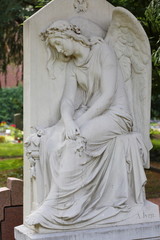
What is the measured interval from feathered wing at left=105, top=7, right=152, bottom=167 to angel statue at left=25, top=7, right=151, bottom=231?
0.04 feet

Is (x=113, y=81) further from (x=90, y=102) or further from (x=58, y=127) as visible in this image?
(x=58, y=127)

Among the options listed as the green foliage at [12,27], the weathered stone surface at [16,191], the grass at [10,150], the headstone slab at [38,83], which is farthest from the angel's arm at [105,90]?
the grass at [10,150]

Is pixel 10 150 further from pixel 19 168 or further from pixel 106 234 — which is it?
pixel 106 234

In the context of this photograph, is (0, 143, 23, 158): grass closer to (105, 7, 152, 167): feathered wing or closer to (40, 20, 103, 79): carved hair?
(105, 7, 152, 167): feathered wing

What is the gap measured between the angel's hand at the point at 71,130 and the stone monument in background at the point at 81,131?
0.01 meters

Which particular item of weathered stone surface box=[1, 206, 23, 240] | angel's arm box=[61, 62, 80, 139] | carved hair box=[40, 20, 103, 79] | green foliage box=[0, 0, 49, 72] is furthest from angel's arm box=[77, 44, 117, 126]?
green foliage box=[0, 0, 49, 72]

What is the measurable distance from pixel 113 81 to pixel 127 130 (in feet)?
1.87

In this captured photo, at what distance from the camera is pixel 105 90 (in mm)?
5555

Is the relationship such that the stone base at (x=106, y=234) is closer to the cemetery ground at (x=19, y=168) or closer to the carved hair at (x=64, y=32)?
the carved hair at (x=64, y=32)

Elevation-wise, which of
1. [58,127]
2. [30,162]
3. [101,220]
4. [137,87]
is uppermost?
[137,87]

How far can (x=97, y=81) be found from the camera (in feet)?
18.6

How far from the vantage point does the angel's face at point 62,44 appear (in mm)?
5500

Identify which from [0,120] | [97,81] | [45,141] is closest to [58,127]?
[45,141]

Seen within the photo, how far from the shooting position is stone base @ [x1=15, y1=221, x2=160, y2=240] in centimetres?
519
